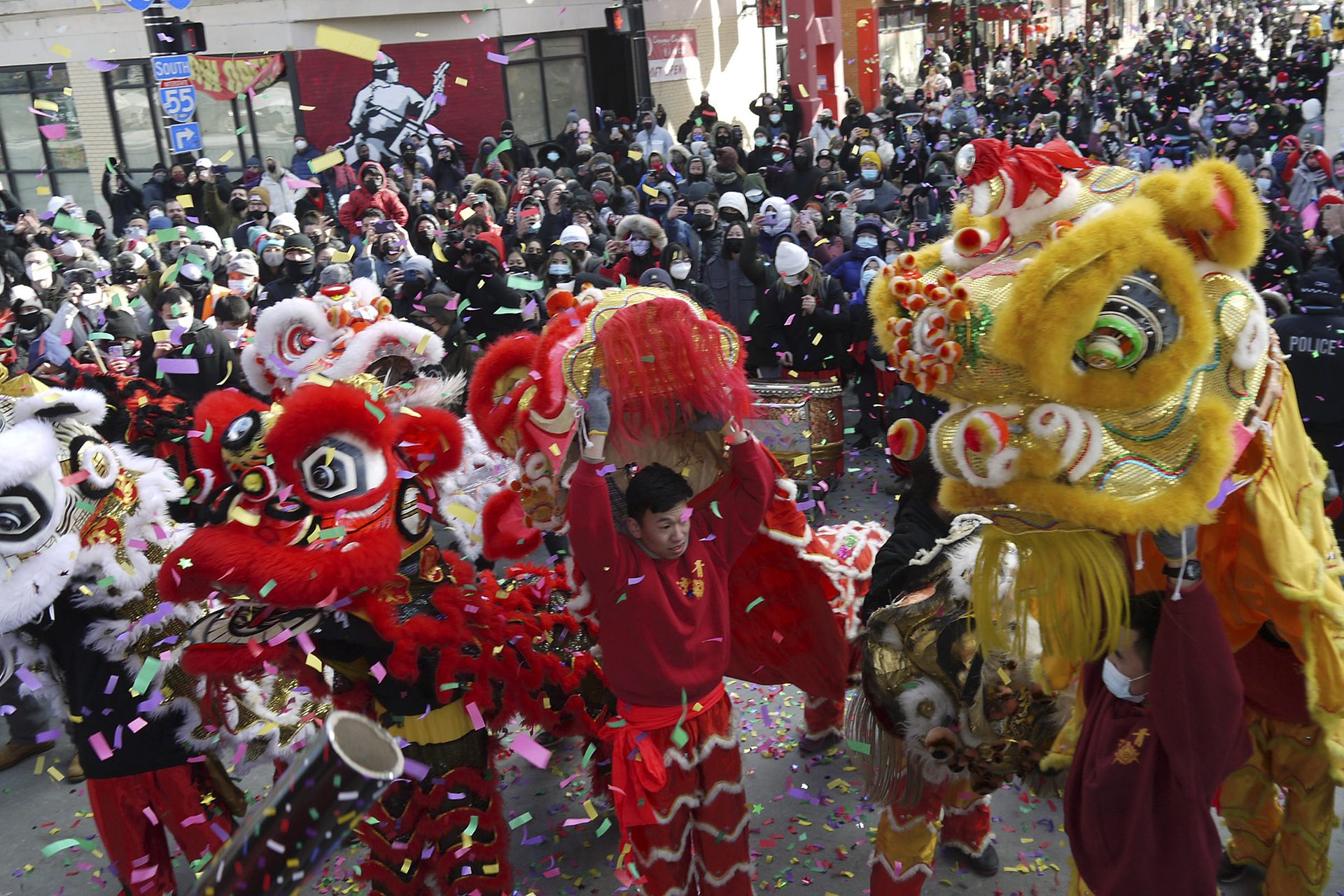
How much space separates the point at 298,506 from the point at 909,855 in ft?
7.00

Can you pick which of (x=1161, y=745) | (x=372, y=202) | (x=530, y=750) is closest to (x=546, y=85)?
(x=372, y=202)

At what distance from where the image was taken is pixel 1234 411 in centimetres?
239

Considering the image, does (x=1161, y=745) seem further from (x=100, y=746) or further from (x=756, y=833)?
(x=100, y=746)

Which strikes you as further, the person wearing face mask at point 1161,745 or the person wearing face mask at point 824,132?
the person wearing face mask at point 824,132

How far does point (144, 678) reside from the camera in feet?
11.9

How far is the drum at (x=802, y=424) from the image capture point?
6238mm

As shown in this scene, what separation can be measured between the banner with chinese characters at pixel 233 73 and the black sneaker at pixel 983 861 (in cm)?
1831

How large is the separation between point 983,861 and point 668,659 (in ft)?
4.96

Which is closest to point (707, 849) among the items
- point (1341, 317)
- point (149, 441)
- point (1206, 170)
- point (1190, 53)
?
point (1206, 170)

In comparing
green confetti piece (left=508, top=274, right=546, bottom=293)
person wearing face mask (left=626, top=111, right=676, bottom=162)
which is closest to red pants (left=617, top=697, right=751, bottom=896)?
green confetti piece (left=508, top=274, right=546, bottom=293)

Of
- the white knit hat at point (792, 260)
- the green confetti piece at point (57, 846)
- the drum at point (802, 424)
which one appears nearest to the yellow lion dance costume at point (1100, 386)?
the drum at point (802, 424)

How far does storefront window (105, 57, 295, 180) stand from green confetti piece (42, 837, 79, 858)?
16.6 m

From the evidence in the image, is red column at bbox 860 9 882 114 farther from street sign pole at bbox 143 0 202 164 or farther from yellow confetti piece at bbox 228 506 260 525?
yellow confetti piece at bbox 228 506 260 525

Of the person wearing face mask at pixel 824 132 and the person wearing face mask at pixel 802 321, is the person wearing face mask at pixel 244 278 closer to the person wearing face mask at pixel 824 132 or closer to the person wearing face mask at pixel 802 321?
the person wearing face mask at pixel 802 321
